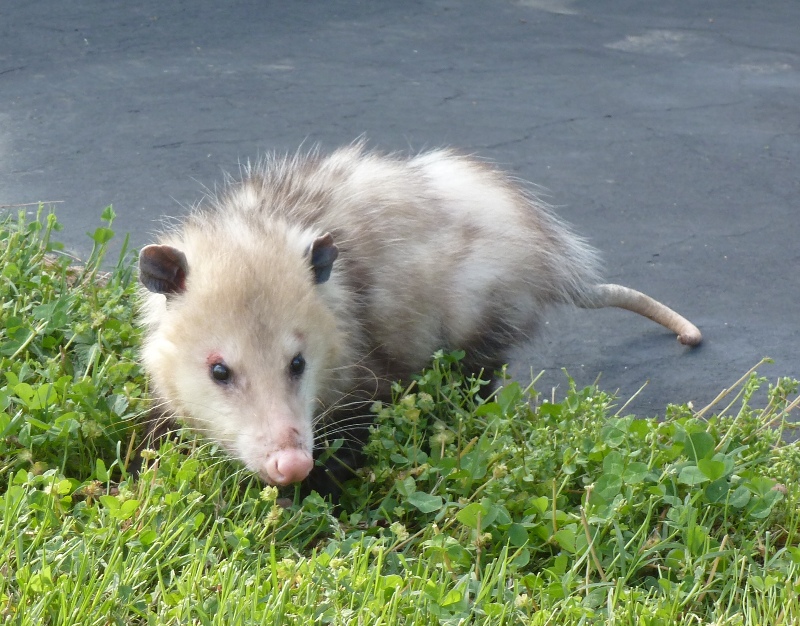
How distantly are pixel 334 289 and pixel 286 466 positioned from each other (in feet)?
2.04

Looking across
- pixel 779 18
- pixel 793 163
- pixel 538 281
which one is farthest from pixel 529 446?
pixel 779 18

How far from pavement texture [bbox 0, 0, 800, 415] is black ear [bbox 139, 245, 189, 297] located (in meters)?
1.38

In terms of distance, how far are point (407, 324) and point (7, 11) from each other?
4.58 meters

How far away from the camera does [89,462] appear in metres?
2.46

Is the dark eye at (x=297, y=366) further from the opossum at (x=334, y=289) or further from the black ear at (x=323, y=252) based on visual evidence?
the black ear at (x=323, y=252)

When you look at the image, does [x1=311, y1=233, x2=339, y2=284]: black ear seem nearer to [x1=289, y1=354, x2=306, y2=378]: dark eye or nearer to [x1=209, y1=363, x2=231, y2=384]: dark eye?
[x1=289, y1=354, x2=306, y2=378]: dark eye

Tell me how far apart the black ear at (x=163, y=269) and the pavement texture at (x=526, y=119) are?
138 cm

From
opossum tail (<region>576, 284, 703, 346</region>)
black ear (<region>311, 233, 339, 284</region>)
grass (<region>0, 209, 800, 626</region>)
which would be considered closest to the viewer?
grass (<region>0, 209, 800, 626</region>)

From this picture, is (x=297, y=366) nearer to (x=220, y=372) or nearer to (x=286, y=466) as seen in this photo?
(x=220, y=372)

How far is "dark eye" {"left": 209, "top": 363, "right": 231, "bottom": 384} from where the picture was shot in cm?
221

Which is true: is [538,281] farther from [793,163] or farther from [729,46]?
[729,46]

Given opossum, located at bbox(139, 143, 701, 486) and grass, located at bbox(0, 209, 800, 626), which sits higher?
opossum, located at bbox(139, 143, 701, 486)

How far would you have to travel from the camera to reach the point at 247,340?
7.28ft

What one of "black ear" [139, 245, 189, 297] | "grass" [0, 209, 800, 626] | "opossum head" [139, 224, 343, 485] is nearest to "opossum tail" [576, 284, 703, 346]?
"grass" [0, 209, 800, 626]
